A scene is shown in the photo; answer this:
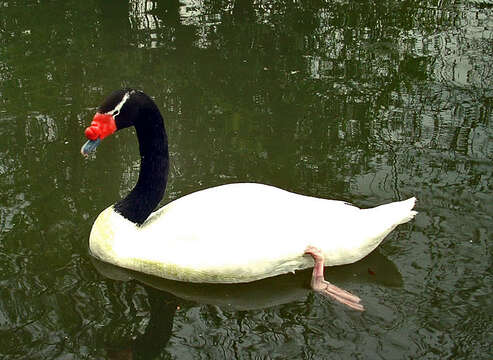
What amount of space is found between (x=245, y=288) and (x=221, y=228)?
1.64 feet

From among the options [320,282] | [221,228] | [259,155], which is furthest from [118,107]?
[259,155]

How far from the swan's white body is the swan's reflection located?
0.08 meters

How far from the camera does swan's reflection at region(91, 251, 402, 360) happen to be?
15.9ft

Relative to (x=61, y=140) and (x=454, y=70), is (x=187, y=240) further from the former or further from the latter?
(x=454, y=70)

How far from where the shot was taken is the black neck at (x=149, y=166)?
5.17 m

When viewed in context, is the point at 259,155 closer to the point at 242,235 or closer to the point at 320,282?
the point at 242,235

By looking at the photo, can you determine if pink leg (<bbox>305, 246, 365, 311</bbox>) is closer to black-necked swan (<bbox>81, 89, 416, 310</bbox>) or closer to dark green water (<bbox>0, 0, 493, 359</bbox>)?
black-necked swan (<bbox>81, 89, 416, 310</bbox>)

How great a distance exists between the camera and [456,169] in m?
6.30

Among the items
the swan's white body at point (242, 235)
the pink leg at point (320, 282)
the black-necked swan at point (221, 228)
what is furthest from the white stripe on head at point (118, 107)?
the pink leg at point (320, 282)

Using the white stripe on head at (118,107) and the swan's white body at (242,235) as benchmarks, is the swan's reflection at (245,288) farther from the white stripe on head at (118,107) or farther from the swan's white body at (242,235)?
the white stripe on head at (118,107)

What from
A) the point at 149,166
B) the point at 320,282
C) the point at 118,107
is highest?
the point at 118,107

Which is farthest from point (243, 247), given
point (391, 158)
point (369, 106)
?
point (369, 106)

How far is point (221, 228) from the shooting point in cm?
482

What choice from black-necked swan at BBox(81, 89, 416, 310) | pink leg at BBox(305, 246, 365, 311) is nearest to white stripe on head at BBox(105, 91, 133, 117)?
black-necked swan at BBox(81, 89, 416, 310)
